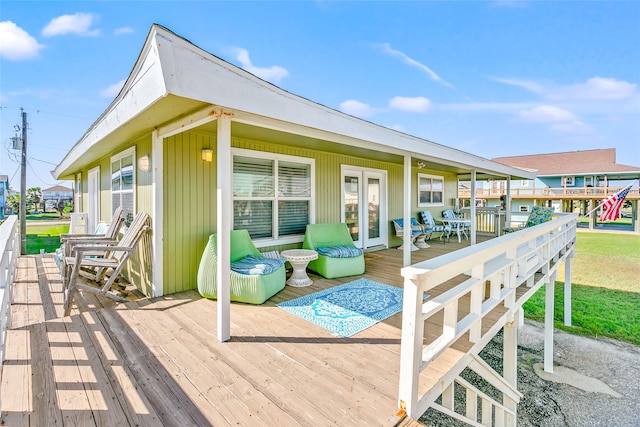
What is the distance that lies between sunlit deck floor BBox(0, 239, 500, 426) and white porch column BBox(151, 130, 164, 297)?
0.47m

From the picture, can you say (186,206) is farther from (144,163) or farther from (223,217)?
(223,217)

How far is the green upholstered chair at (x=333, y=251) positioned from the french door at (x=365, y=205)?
100 centimetres

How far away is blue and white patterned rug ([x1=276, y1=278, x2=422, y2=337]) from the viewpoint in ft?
10.2

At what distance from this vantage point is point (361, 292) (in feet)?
13.6

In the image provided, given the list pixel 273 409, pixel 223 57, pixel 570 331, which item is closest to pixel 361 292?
pixel 273 409

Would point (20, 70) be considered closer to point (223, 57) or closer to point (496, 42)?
point (223, 57)

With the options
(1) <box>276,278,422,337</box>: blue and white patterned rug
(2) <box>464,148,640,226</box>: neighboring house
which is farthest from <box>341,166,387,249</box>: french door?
(2) <box>464,148,640,226</box>: neighboring house

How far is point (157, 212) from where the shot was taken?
3.85 m

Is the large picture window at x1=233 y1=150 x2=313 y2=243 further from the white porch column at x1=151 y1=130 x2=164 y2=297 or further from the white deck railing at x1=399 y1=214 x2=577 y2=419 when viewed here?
the white deck railing at x1=399 y1=214 x2=577 y2=419

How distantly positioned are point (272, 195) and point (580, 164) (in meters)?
29.4

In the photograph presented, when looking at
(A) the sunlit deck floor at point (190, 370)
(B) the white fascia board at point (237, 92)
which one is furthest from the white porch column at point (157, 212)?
(B) the white fascia board at point (237, 92)

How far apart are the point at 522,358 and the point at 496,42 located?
10.2 metres

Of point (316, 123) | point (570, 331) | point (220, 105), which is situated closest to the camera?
point (220, 105)

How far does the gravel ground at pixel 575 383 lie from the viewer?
4.05 meters
